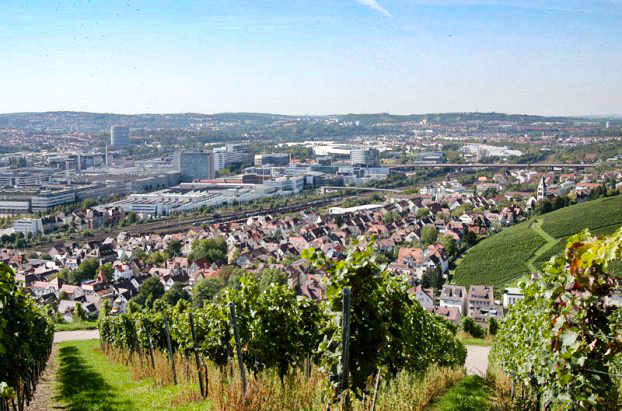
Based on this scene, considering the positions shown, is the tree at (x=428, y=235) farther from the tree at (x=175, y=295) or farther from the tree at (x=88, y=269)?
the tree at (x=88, y=269)

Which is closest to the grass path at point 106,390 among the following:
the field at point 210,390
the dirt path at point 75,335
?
the field at point 210,390

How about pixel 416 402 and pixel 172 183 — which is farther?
pixel 172 183

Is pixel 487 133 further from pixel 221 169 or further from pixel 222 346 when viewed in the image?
pixel 222 346

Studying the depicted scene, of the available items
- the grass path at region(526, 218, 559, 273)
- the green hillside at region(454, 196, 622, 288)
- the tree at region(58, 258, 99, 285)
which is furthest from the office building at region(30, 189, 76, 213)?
the grass path at region(526, 218, 559, 273)

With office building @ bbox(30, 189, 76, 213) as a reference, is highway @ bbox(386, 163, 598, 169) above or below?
above

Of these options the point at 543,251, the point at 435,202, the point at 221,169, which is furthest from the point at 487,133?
the point at 543,251

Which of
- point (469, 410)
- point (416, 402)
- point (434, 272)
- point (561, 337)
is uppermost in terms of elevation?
point (561, 337)

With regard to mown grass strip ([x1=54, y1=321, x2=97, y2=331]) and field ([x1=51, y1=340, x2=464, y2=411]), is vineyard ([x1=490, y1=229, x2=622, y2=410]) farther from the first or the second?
mown grass strip ([x1=54, y1=321, x2=97, y2=331])
